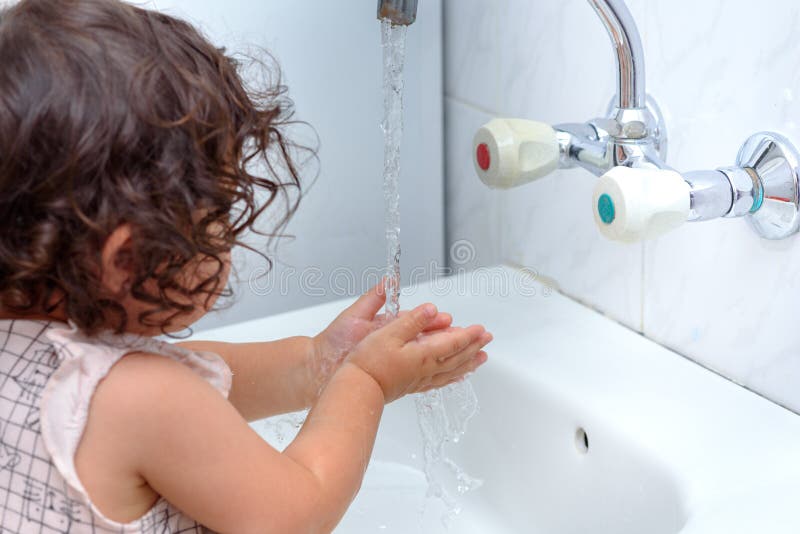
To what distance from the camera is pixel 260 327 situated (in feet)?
3.12

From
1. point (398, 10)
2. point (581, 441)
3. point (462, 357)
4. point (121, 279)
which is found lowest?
point (581, 441)

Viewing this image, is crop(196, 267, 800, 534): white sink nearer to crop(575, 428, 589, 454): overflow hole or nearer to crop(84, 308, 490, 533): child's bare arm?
crop(575, 428, 589, 454): overflow hole

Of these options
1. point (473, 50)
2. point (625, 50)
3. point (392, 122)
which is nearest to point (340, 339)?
point (392, 122)

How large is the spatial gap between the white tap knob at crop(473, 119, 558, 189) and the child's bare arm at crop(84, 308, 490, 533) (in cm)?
24

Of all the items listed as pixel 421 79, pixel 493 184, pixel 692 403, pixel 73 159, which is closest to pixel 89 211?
pixel 73 159

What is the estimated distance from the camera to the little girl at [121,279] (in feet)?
1.71

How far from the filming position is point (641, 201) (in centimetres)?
66

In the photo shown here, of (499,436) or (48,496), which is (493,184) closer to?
(499,436)

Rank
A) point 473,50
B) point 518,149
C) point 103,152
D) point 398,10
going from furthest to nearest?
point 473,50
point 518,149
point 398,10
point 103,152

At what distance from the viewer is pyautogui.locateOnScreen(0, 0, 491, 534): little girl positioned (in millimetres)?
522

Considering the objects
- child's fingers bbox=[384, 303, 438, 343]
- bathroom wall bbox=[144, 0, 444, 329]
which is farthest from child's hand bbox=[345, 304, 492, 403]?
bathroom wall bbox=[144, 0, 444, 329]

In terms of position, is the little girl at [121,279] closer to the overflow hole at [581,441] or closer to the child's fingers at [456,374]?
the child's fingers at [456,374]

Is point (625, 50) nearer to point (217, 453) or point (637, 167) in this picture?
point (637, 167)

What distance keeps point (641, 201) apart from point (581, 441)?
0.24 meters
